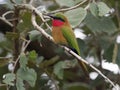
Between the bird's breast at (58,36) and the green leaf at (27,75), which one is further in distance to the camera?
the bird's breast at (58,36)

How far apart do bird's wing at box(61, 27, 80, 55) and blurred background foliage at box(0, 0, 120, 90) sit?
0.14 feet

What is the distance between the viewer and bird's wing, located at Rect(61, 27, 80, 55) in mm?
2067

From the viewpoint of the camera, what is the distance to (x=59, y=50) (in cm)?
271

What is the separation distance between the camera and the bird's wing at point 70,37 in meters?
2.07

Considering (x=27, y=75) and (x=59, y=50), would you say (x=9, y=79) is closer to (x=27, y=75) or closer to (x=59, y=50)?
(x=27, y=75)

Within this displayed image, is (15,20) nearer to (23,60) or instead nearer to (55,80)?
(23,60)

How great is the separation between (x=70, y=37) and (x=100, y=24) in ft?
1.04

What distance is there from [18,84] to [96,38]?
796 mm

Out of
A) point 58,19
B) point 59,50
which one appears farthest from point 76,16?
point 59,50

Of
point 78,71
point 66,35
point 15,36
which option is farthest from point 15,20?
point 78,71

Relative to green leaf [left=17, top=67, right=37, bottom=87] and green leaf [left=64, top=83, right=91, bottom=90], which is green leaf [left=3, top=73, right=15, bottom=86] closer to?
green leaf [left=17, top=67, right=37, bottom=87]

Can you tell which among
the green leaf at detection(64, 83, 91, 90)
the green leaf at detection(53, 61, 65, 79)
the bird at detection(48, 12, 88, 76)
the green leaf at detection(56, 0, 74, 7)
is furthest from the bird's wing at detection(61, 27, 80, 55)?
the green leaf at detection(64, 83, 91, 90)

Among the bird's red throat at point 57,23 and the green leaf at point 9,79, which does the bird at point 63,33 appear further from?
the green leaf at point 9,79

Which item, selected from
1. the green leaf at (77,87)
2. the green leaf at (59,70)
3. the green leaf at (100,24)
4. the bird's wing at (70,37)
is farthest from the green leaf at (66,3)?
the green leaf at (77,87)
